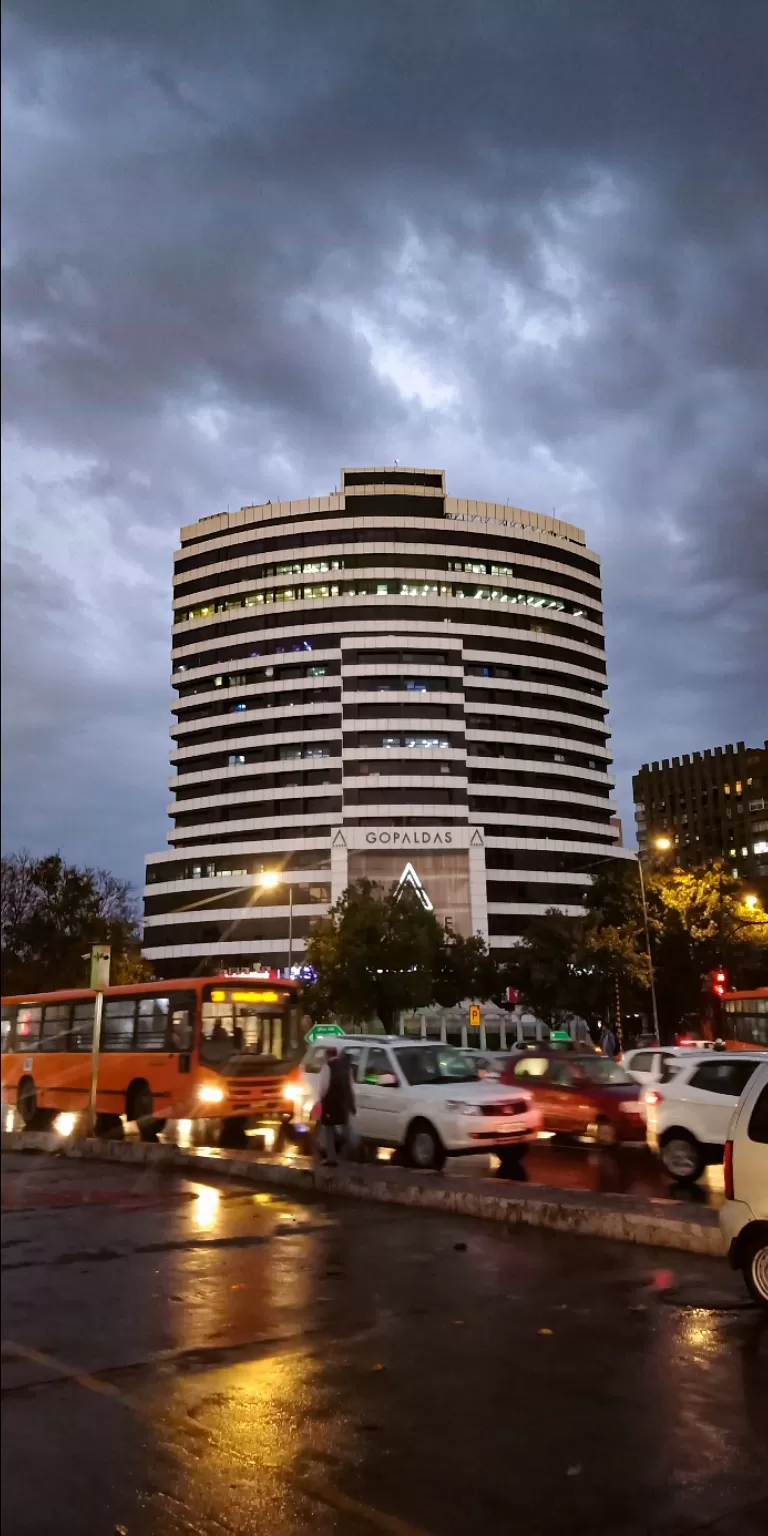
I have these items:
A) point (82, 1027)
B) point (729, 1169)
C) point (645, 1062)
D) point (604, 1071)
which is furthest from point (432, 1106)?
point (82, 1027)

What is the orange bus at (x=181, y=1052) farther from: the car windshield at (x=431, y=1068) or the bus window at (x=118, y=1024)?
the car windshield at (x=431, y=1068)

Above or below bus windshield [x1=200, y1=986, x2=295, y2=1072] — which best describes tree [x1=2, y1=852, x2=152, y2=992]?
above

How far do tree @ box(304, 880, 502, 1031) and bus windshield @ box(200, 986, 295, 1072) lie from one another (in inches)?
978

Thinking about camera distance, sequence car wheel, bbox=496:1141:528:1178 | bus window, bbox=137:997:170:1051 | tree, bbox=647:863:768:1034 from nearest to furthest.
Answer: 1. tree, bbox=647:863:768:1034
2. car wheel, bbox=496:1141:528:1178
3. bus window, bbox=137:997:170:1051

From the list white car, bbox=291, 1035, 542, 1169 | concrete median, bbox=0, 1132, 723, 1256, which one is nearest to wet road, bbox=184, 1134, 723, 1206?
white car, bbox=291, 1035, 542, 1169

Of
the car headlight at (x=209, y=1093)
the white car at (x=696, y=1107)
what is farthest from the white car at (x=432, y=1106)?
the car headlight at (x=209, y=1093)

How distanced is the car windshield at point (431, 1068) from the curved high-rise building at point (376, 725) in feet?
195

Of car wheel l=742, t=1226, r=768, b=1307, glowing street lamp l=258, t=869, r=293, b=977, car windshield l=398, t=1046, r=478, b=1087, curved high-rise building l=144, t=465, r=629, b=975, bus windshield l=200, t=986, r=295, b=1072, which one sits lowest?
car wheel l=742, t=1226, r=768, b=1307

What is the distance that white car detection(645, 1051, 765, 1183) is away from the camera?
1159 cm

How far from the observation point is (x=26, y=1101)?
23734mm

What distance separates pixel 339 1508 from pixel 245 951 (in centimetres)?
7574

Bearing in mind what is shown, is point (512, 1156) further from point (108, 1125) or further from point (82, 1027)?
point (108, 1125)

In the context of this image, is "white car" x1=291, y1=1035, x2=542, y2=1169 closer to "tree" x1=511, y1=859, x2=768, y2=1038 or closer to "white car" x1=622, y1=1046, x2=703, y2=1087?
"white car" x1=622, y1=1046, x2=703, y2=1087

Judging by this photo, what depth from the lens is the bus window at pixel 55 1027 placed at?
22125 millimetres
